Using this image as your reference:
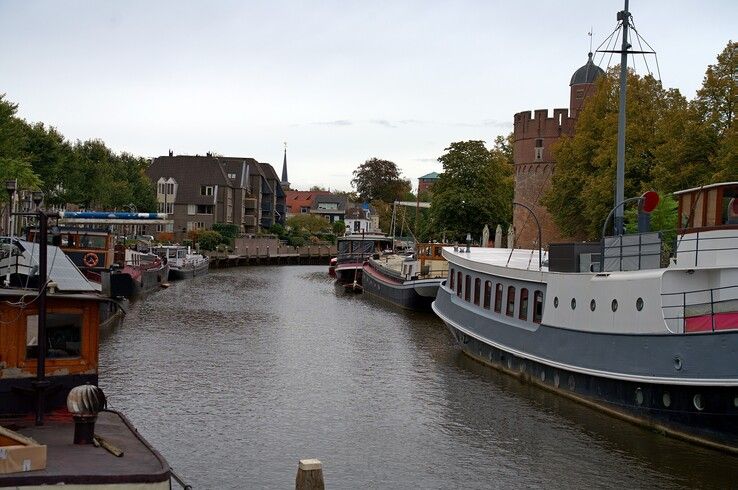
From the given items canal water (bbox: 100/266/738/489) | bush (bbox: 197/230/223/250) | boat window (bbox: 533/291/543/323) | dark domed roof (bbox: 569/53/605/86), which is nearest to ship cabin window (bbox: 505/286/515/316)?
boat window (bbox: 533/291/543/323)

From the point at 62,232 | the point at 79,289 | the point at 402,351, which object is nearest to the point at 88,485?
the point at 79,289

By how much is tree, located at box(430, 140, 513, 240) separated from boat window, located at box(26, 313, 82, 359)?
68.8 metres

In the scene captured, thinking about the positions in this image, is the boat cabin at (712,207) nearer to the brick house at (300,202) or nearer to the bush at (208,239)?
the bush at (208,239)

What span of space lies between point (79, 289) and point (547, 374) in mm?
13646

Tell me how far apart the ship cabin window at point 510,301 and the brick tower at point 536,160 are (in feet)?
154

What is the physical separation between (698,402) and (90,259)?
3391 centimetres

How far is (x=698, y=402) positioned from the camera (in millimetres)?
19219

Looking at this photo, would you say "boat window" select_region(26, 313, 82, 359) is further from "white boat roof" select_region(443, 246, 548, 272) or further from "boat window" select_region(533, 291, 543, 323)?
"white boat roof" select_region(443, 246, 548, 272)

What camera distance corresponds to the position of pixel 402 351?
34.9 meters

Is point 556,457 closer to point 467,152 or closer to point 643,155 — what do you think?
point 643,155

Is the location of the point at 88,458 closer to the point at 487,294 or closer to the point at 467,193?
the point at 487,294

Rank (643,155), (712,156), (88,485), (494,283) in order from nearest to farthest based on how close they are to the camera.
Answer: (88,485) → (494,283) → (712,156) → (643,155)

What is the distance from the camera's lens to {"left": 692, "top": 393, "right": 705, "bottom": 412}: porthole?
62.7 feet

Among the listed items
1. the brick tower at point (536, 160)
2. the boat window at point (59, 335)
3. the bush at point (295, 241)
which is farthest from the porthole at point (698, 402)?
the bush at point (295, 241)
